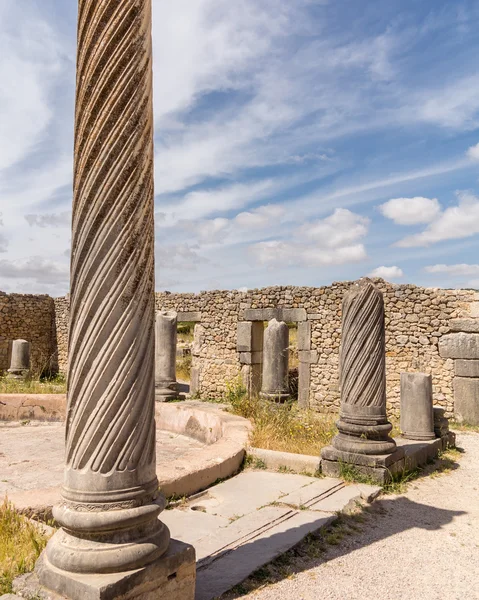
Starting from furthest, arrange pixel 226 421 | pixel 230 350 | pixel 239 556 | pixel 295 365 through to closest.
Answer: pixel 295 365, pixel 230 350, pixel 226 421, pixel 239 556

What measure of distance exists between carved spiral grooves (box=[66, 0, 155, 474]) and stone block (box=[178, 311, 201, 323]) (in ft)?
40.5

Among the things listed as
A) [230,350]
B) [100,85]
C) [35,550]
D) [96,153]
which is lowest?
[35,550]

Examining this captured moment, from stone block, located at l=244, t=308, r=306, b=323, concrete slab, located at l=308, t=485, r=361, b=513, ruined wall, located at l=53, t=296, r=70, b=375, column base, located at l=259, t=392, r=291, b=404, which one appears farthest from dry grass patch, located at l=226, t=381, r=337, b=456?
ruined wall, located at l=53, t=296, r=70, b=375

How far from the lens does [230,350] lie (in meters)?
14.1

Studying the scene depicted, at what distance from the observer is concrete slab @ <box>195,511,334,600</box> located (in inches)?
117

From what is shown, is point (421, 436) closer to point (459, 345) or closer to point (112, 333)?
point (459, 345)

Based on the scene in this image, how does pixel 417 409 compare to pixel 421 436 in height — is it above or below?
above

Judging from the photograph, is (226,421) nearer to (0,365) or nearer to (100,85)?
(100,85)

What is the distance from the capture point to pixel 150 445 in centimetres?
252

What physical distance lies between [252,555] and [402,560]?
1090 mm

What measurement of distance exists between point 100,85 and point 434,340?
9.89 m

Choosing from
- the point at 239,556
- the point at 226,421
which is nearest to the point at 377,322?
the point at 226,421

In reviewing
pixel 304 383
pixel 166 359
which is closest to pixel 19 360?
pixel 166 359

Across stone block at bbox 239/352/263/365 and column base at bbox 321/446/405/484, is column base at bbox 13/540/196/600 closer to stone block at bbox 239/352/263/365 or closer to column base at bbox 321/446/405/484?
column base at bbox 321/446/405/484
